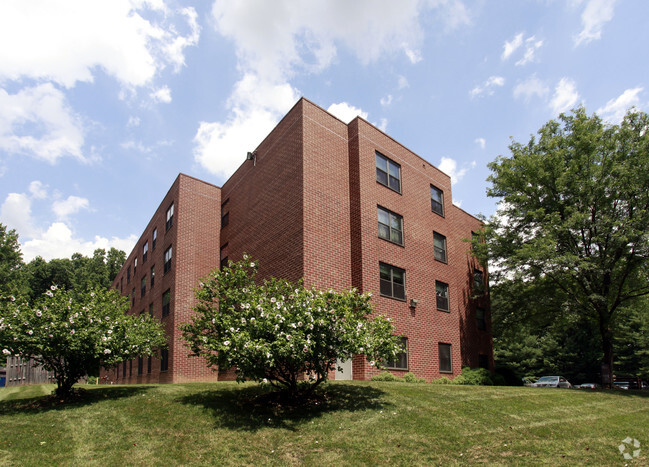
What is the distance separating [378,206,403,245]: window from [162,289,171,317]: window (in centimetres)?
1225

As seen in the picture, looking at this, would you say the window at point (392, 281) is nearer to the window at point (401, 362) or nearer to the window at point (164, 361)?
the window at point (401, 362)

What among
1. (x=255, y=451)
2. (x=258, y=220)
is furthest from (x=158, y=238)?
(x=255, y=451)

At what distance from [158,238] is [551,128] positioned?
23.1m

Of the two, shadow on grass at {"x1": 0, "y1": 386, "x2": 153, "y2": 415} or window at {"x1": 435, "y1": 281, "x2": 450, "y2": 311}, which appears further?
window at {"x1": 435, "y1": 281, "x2": 450, "y2": 311}

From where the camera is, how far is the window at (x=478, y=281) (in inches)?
1013

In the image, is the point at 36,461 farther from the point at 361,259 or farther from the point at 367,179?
the point at 367,179

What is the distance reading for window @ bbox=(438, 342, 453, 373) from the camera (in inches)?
845

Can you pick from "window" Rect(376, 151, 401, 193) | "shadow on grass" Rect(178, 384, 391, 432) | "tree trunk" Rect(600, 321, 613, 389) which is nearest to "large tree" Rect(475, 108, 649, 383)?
"tree trunk" Rect(600, 321, 613, 389)

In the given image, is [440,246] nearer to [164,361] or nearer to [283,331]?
[283,331]

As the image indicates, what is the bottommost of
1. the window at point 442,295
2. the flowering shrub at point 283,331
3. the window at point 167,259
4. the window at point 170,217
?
the flowering shrub at point 283,331

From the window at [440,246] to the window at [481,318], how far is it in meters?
4.46

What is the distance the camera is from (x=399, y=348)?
12.1 m

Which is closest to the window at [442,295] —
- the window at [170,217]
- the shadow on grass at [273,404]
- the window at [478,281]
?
the window at [478,281]

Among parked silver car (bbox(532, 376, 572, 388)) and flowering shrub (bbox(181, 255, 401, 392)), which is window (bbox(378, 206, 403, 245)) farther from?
parked silver car (bbox(532, 376, 572, 388))
